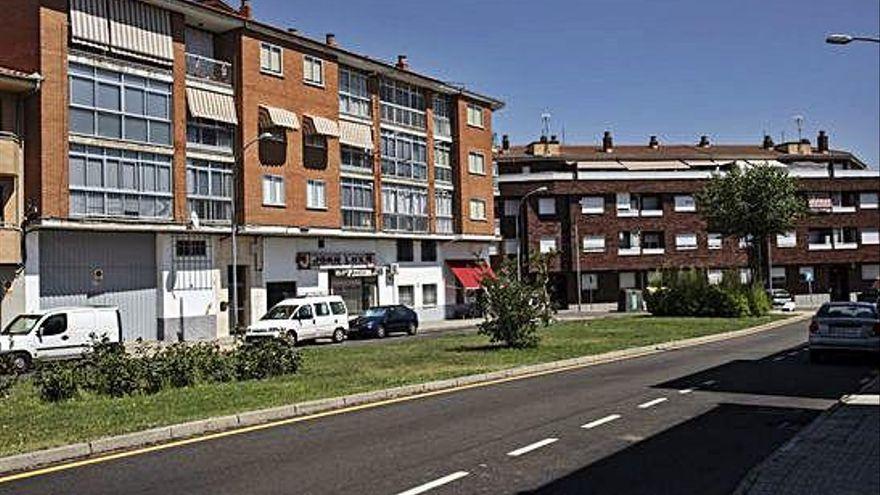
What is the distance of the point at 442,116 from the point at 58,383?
41.2 m

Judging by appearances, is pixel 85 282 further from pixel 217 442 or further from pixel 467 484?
pixel 467 484

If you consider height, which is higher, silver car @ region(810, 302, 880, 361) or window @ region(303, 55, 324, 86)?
window @ region(303, 55, 324, 86)

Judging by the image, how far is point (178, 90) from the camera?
1405 inches

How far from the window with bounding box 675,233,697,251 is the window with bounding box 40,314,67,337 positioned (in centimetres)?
5672

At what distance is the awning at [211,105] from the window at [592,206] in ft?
131

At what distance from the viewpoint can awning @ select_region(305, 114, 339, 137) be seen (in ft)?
139

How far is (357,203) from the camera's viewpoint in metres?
46.3

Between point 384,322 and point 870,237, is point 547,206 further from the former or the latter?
point 384,322

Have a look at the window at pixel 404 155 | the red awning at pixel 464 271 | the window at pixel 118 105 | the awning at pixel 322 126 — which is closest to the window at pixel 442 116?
the window at pixel 404 155

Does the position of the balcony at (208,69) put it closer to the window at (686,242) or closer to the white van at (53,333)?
the white van at (53,333)

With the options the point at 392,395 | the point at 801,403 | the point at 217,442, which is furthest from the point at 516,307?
the point at 217,442

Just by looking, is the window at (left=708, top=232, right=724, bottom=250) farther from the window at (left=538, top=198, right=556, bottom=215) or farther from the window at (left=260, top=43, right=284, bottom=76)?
the window at (left=260, top=43, right=284, bottom=76)

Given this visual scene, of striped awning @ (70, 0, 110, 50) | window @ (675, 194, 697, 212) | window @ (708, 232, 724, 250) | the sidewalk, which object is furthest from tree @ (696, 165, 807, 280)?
the sidewalk

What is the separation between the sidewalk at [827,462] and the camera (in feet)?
25.6
